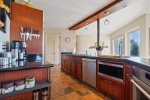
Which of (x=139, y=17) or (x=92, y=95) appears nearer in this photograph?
(x=92, y=95)

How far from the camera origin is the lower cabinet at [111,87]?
8.15 ft

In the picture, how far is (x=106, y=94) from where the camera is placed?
3008 mm

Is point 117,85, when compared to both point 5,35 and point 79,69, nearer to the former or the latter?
point 79,69

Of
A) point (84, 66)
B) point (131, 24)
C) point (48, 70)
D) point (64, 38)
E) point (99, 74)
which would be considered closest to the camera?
point (48, 70)

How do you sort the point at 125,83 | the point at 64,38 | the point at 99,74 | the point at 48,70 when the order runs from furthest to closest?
the point at 64,38 → the point at 99,74 → the point at 125,83 → the point at 48,70

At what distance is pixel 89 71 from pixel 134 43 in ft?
13.1

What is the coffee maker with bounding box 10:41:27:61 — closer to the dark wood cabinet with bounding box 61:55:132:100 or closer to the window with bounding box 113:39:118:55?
the dark wood cabinet with bounding box 61:55:132:100

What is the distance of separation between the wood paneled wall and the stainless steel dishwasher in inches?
53.1

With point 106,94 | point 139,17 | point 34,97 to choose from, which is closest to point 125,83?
point 106,94

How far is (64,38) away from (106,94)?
4.82 meters

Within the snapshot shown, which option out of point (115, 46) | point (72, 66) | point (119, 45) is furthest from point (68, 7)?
point (115, 46)

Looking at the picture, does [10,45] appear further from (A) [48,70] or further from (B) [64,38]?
(B) [64,38]

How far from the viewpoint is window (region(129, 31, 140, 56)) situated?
20.8 feet

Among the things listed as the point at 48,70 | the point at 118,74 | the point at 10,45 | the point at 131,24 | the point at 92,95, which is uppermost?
the point at 131,24
